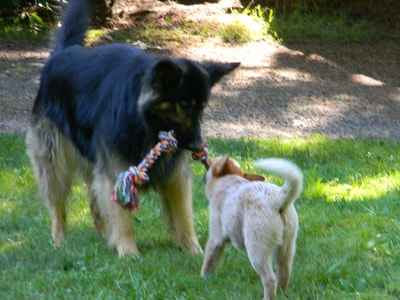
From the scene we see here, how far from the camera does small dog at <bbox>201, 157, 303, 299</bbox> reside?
4727 mm

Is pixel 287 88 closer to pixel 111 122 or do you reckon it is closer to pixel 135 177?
pixel 111 122

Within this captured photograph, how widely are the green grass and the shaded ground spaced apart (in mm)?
1168

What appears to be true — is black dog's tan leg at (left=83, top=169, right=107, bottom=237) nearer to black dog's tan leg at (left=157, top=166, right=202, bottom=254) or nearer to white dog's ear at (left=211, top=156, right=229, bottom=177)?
black dog's tan leg at (left=157, top=166, right=202, bottom=254)

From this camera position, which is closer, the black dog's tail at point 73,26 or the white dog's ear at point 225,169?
the white dog's ear at point 225,169

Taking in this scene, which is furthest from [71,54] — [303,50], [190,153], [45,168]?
[303,50]

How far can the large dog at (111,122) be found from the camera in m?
5.82

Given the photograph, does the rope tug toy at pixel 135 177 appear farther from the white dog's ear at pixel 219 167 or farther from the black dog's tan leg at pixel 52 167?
the black dog's tan leg at pixel 52 167

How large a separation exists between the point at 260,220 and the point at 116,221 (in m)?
1.95

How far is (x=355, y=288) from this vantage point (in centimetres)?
518

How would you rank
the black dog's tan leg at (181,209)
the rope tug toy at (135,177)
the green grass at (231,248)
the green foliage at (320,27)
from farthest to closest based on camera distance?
the green foliage at (320,27)
the black dog's tan leg at (181,209)
the rope tug toy at (135,177)
the green grass at (231,248)

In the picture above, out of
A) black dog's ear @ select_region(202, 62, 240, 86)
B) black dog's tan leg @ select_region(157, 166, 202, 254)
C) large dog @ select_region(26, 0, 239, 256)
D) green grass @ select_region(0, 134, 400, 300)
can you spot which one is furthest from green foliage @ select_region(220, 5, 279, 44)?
black dog's ear @ select_region(202, 62, 240, 86)

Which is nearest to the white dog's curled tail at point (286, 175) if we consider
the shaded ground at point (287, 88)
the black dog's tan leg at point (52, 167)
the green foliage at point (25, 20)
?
the black dog's tan leg at point (52, 167)

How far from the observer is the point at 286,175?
15.1ft

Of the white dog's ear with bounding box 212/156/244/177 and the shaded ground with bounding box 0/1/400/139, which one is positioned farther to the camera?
the shaded ground with bounding box 0/1/400/139
